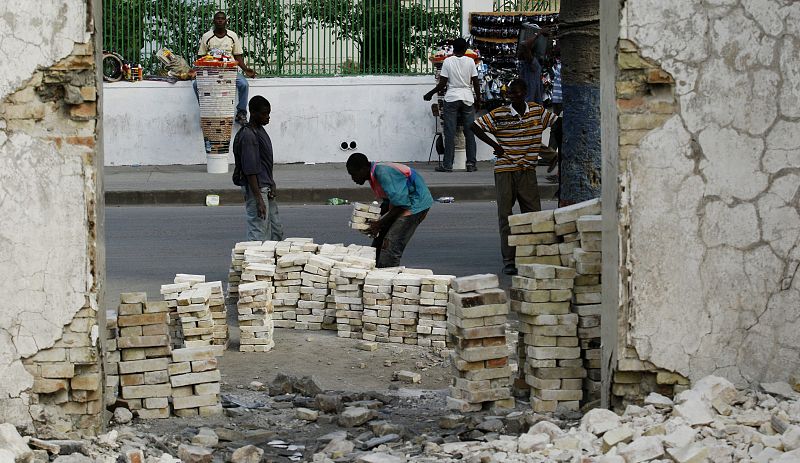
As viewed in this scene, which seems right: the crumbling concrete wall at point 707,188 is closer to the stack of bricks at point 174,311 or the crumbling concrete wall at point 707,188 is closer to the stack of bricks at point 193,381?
the stack of bricks at point 193,381

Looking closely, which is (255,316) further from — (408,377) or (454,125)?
(454,125)

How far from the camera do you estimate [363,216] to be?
1188cm

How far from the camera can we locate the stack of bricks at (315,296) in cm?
1038

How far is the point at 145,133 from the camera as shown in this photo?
2086 cm

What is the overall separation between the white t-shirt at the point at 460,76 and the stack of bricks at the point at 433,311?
386 inches

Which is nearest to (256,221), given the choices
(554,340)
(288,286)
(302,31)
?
(288,286)

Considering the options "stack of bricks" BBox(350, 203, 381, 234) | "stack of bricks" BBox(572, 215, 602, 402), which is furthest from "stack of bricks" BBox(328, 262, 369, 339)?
"stack of bricks" BBox(572, 215, 602, 402)

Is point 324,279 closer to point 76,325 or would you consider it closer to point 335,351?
point 335,351

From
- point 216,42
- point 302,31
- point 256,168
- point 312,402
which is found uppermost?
point 302,31

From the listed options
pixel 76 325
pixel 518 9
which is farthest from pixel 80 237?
pixel 518 9

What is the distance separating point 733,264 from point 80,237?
335 cm

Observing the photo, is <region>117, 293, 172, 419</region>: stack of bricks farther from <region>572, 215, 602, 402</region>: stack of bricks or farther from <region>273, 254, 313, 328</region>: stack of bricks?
<region>273, 254, 313, 328</region>: stack of bricks

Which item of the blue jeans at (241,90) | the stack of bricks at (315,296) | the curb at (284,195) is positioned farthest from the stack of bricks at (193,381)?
the blue jeans at (241,90)

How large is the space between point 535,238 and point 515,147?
4.14 m
